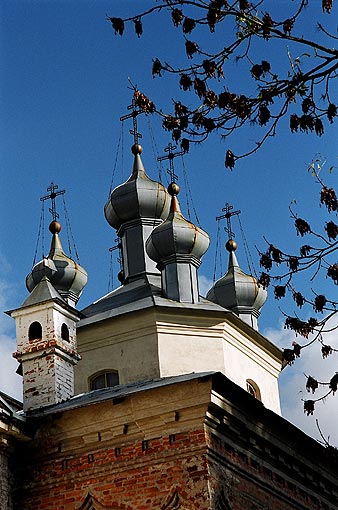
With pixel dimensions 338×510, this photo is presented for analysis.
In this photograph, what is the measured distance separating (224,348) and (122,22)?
37.4 feet

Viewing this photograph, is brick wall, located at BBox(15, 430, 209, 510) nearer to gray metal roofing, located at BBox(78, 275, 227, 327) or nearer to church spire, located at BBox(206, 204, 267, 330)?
gray metal roofing, located at BBox(78, 275, 227, 327)

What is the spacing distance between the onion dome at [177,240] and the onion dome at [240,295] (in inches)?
102

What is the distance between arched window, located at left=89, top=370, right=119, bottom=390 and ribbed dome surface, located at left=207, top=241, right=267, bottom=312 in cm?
368

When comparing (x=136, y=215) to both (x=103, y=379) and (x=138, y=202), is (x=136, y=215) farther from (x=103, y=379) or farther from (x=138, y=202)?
(x=103, y=379)

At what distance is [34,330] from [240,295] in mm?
7391

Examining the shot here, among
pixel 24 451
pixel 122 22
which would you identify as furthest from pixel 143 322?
pixel 122 22

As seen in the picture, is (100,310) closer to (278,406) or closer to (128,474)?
(278,406)

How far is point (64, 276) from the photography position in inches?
794

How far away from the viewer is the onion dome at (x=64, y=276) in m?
20.0

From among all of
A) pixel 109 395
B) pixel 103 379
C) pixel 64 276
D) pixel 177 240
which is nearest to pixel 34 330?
pixel 109 395

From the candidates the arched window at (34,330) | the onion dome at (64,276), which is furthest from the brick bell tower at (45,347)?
the onion dome at (64,276)

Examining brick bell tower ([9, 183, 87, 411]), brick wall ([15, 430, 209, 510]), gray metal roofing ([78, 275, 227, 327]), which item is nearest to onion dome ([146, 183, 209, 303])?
gray metal roofing ([78, 275, 227, 327])

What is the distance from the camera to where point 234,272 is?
21.2 meters

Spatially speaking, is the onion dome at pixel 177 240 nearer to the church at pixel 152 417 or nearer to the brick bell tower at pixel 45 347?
the church at pixel 152 417
